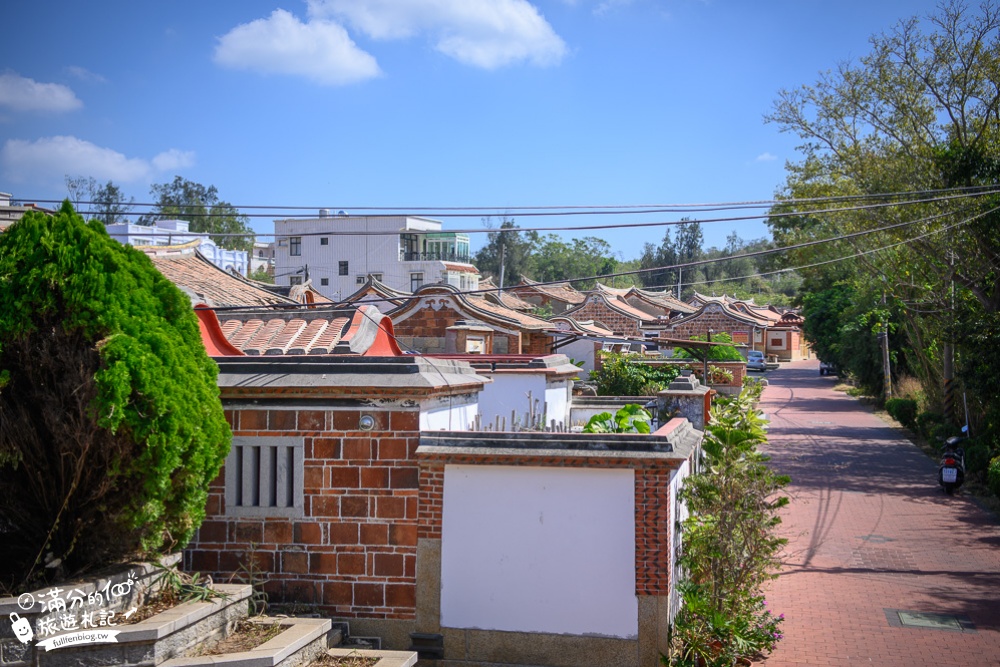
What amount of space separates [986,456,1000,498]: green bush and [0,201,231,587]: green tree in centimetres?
1472

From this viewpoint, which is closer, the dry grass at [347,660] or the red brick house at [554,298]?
the dry grass at [347,660]

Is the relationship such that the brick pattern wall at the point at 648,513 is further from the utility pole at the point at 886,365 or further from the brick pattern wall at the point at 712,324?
the brick pattern wall at the point at 712,324

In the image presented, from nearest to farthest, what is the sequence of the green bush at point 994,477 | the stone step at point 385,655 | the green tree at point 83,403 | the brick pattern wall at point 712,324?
the green tree at point 83,403, the stone step at point 385,655, the green bush at point 994,477, the brick pattern wall at point 712,324

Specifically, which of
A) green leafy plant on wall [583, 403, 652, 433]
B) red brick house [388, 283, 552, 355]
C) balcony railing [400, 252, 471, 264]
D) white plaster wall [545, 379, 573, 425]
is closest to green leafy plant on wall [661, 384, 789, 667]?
green leafy plant on wall [583, 403, 652, 433]

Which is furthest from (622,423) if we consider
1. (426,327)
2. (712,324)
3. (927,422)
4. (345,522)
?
(712,324)

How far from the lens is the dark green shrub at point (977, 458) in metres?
18.3

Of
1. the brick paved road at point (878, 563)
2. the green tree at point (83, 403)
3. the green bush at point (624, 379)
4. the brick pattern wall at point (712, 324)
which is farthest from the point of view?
the brick pattern wall at point (712, 324)

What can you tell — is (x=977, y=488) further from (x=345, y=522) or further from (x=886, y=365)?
(x=886, y=365)

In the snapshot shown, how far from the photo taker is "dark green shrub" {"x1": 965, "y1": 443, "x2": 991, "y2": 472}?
60.0 ft

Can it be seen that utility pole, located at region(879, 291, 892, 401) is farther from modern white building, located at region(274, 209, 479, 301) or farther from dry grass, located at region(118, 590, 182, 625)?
dry grass, located at region(118, 590, 182, 625)

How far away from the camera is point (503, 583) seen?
845 cm

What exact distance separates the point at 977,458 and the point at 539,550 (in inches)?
547

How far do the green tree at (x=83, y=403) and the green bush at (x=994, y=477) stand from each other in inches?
579

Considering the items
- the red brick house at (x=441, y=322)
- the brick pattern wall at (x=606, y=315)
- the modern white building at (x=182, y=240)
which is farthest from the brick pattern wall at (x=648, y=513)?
the brick pattern wall at (x=606, y=315)
